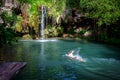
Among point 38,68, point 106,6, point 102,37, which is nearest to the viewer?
point 38,68

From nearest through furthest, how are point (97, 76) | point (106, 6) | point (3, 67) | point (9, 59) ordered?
1. point (3, 67)
2. point (97, 76)
3. point (9, 59)
4. point (106, 6)

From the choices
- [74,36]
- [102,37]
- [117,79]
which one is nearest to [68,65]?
[117,79]

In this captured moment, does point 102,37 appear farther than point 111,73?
Yes

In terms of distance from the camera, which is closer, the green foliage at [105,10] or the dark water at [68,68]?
the dark water at [68,68]

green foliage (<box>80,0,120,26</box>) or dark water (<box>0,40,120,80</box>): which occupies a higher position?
green foliage (<box>80,0,120,26</box>)

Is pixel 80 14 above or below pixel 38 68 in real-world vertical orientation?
above

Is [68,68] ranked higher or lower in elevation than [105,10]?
lower

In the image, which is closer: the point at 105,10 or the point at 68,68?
the point at 68,68

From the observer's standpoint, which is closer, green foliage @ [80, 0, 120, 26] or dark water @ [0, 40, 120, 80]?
dark water @ [0, 40, 120, 80]

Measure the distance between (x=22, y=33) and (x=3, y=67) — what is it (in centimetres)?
3570

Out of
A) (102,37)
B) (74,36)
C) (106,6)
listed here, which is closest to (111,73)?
(106,6)

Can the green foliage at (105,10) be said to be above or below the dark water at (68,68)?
above

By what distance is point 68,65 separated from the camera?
2658 cm

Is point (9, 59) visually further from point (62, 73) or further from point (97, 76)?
point (97, 76)
